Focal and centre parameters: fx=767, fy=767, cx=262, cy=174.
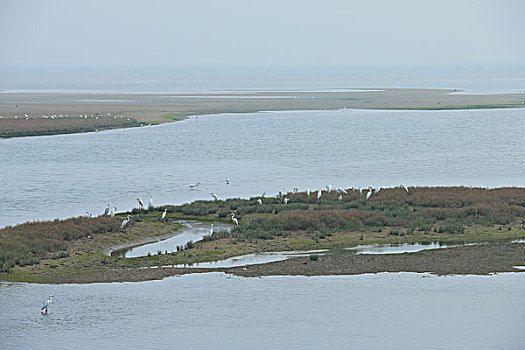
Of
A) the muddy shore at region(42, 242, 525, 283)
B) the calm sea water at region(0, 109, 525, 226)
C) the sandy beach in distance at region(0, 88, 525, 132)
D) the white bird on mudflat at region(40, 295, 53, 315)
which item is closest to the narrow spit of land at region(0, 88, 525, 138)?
the sandy beach in distance at region(0, 88, 525, 132)

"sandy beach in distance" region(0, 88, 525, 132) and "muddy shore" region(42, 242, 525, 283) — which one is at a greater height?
"sandy beach in distance" region(0, 88, 525, 132)

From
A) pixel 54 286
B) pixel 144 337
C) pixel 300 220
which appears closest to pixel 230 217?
pixel 300 220

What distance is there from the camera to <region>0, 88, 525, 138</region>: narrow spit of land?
7944 centimetres

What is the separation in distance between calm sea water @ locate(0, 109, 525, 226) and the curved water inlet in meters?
6.77

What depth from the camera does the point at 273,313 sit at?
20391 mm

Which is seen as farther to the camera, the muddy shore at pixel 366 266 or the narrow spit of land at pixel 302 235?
the narrow spit of land at pixel 302 235

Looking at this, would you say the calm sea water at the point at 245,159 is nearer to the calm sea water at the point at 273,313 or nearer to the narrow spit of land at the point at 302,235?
the narrow spit of land at the point at 302,235

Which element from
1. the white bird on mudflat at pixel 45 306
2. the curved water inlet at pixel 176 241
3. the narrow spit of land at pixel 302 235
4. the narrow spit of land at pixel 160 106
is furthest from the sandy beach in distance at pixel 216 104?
the white bird on mudflat at pixel 45 306

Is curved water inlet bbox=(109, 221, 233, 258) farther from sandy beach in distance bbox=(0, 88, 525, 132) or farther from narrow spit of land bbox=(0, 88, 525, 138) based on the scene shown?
sandy beach in distance bbox=(0, 88, 525, 132)

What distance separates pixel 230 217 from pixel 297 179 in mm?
14914

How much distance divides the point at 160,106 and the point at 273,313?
289 ft

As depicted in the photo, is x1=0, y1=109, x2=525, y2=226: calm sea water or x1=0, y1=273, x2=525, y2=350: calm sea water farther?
x1=0, y1=109, x2=525, y2=226: calm sea water

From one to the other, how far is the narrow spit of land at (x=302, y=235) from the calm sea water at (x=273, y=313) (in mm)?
954

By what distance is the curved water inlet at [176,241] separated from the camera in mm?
26453
